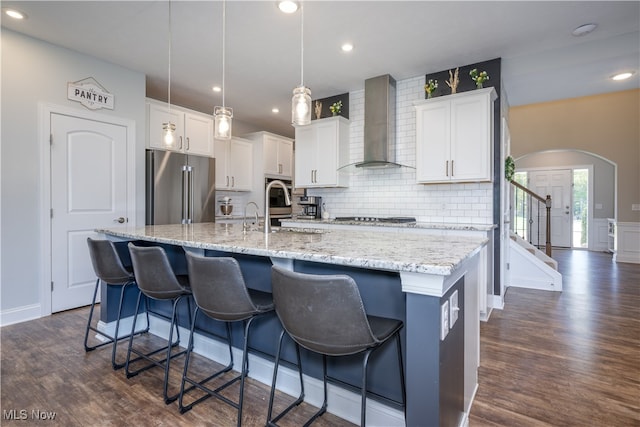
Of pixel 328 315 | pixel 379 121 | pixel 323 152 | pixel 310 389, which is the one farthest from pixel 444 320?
pixel 323 152

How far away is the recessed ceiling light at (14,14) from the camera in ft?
9.05

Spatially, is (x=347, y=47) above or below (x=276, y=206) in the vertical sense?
above

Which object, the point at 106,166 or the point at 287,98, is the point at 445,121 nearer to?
the point at 287,98

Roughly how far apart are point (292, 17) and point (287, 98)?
2194mm

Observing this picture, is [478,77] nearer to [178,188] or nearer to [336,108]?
[336,108]

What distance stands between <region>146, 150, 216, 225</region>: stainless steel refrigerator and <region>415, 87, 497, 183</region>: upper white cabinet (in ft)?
9.73

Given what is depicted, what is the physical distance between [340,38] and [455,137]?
1.67 meters

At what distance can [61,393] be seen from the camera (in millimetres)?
1969

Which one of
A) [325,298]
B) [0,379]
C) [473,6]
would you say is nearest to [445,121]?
[473,6]

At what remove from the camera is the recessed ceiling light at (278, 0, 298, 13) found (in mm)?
2623

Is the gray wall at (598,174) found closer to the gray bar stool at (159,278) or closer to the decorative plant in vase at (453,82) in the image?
the decorative plant in vase at (453,82)

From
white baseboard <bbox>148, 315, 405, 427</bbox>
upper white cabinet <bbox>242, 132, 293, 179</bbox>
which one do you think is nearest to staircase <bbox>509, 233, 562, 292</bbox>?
white baseboard <bbox>148, 315, 405, 427</bbox>

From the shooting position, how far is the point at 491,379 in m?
2.13

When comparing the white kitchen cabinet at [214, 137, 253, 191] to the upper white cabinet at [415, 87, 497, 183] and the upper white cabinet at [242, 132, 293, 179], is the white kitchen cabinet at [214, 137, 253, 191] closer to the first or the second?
the upper white cabinet at [242, 132, 293, 179]
